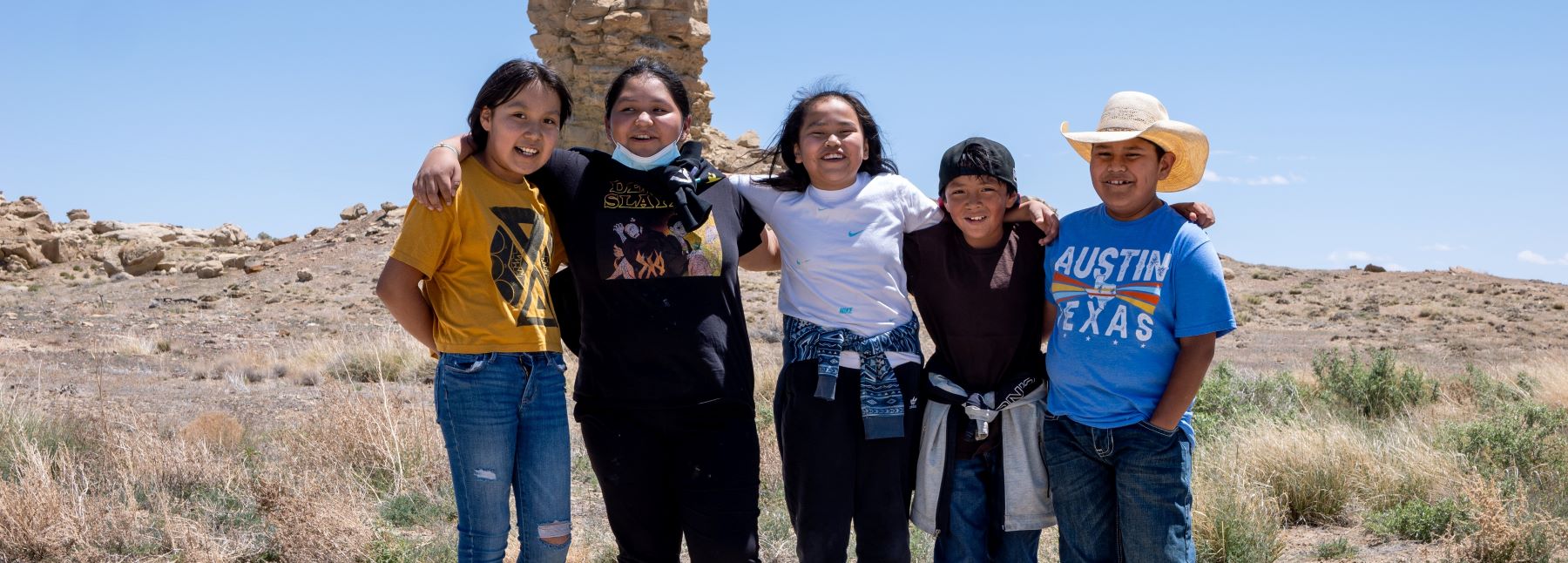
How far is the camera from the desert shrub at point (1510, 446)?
19.0 feet

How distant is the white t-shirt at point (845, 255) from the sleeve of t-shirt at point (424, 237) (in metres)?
1.02

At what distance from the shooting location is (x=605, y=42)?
21.9 meters

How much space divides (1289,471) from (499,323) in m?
4.57

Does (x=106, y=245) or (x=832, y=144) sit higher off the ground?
(x=832, y=144)

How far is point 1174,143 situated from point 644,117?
1.64 m

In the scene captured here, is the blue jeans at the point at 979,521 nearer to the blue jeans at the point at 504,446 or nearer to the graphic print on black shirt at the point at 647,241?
the graphic print on black shirt at the point at 647,241

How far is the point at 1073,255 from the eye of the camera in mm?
3207

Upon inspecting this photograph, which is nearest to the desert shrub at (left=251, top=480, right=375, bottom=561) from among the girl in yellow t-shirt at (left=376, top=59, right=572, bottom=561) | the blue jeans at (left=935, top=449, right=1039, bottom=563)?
the girl in yellow t-shirt at (left=376, top=59, right=572, bottom=561)

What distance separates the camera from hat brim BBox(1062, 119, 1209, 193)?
3166 millimetres

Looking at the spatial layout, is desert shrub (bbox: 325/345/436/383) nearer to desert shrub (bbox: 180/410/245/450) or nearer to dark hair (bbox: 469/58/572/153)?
desert shrub (bbox: 180/410/245/450)

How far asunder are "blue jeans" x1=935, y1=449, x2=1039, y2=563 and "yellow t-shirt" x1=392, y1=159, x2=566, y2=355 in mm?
1374

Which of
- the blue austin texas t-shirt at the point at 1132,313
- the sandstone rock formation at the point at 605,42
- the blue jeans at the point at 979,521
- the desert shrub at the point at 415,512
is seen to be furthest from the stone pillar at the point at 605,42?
the blue austin texas t-shirt at the point at 1132,313

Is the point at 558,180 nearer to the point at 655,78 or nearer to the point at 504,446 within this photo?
the point at 655,78

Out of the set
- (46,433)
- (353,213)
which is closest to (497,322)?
(46,433)
